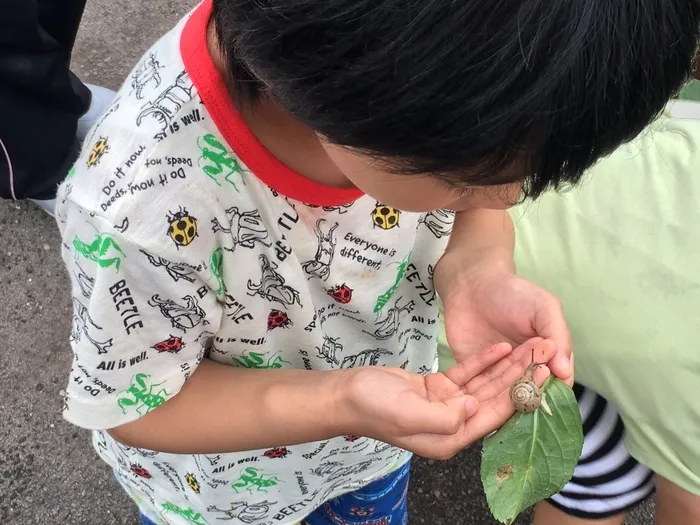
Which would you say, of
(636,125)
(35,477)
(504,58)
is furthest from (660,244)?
(35,477)

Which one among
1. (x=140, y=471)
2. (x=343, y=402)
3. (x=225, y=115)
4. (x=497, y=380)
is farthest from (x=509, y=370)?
(x=140, y=471)

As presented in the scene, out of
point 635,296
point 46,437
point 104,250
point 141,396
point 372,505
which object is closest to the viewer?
point 104,250

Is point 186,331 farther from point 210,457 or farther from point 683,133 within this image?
point 683,133

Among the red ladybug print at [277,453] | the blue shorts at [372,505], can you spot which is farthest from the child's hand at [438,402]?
the blue shorts at [372,505]

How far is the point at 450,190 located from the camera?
0.56 m

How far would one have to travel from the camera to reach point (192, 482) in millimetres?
968

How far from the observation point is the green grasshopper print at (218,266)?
0.69 m

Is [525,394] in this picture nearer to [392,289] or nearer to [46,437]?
[392,289]

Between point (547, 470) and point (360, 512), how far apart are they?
0.58 meters

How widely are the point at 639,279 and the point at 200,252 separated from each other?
0.63 m

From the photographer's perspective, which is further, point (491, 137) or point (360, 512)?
point (360, 512)

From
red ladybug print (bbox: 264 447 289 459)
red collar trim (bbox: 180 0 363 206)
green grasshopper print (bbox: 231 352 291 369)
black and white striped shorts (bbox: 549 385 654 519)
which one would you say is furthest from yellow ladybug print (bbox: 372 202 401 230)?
black and white striped shorts (bbox: 549 385 654 519)

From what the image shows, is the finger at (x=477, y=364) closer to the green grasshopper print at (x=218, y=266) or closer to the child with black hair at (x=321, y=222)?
the child with black hair at (x=321, y=222)

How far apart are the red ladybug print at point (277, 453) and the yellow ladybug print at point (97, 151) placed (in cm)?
49
